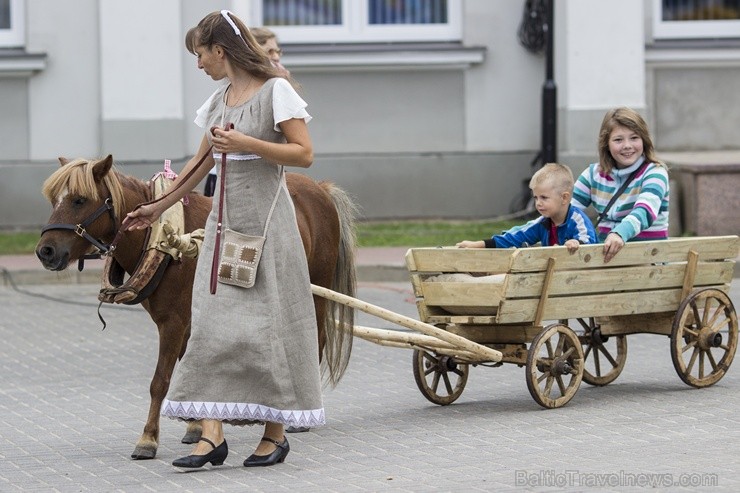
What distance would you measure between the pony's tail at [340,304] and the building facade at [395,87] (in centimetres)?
845

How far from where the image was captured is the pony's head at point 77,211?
21.1 feet

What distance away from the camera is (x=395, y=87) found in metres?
16.5

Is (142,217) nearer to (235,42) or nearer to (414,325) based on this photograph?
(235,42)

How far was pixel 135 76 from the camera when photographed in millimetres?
15828

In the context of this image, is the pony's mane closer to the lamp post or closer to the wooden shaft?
the wooden shaft

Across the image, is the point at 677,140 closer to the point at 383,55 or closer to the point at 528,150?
the point at 528,150

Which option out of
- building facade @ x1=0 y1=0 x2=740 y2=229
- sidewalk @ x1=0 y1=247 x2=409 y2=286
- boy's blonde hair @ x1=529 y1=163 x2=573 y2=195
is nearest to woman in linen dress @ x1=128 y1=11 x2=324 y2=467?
boy's blonde hair @ x1=529 y1=163 x2=573 y2=195

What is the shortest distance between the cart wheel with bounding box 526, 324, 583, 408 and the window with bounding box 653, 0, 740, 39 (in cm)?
1001

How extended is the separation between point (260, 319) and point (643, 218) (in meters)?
2.46

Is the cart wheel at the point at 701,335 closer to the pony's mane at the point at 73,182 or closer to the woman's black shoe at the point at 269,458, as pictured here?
the woman's black shoe at the point at 269,458

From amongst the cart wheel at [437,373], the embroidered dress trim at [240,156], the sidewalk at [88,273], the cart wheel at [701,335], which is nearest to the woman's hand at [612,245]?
the cart wheel at [701,335]

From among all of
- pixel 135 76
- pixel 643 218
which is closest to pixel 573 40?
pixel 135 76

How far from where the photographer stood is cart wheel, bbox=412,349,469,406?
7.51 metres

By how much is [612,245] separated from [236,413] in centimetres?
232
